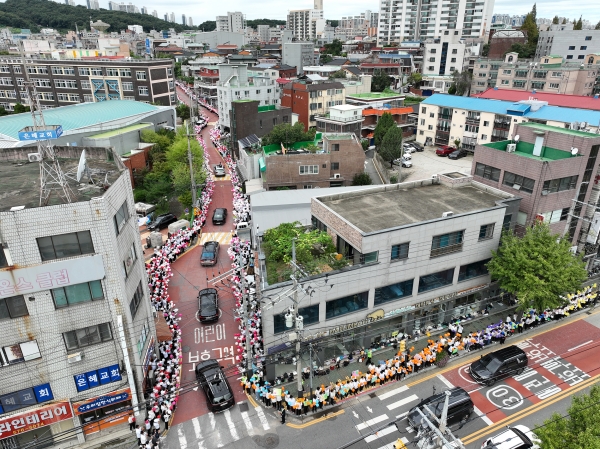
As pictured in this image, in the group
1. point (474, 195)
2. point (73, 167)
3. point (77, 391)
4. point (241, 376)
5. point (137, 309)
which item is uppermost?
point (73, 167)

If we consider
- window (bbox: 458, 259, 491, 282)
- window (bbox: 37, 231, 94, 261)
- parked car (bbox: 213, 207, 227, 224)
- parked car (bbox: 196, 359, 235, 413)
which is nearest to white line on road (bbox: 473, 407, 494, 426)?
window (bbox: 458, 259, 491, 282)

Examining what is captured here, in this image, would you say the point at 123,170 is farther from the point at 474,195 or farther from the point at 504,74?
the point at 504,74

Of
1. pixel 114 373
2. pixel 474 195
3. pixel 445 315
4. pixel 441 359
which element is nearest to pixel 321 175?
pixel 474 195

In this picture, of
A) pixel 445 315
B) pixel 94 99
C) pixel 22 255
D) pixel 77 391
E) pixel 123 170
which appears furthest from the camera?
pixel 94 99

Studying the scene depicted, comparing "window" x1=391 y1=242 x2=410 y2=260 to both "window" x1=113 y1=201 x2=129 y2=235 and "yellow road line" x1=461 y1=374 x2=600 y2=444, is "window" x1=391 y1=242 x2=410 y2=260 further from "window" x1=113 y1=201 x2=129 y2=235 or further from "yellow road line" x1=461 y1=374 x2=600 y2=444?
"window" x1=113 y1=201 x2=129 y2=235

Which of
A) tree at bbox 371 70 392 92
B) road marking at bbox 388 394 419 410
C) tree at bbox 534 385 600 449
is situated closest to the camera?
tree at bbox 534 385 600 449

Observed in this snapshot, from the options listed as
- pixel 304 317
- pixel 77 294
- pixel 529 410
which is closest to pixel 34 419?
pixel 77 294

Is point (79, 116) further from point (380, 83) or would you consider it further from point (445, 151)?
point (380, 83)
